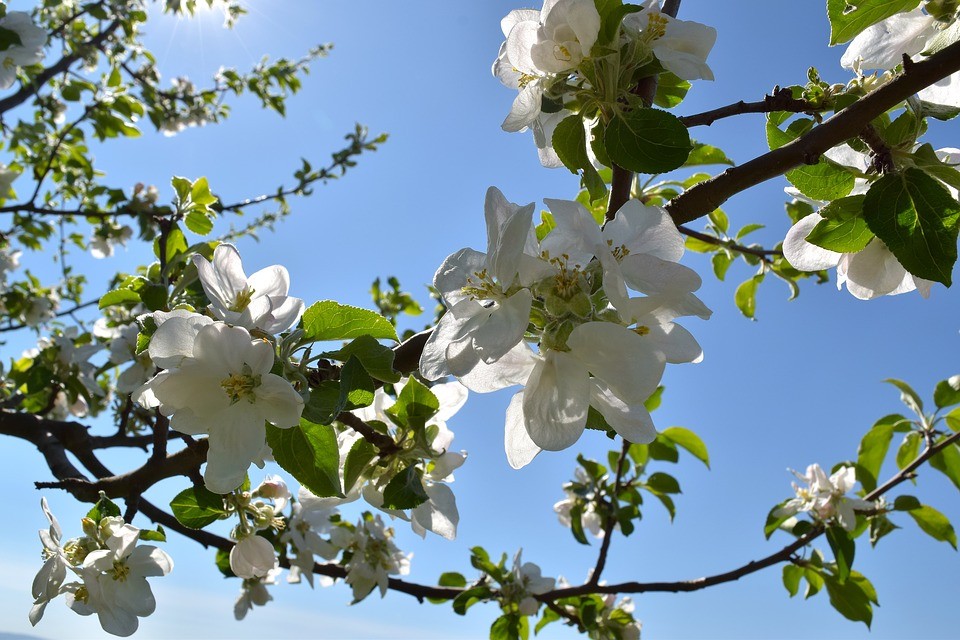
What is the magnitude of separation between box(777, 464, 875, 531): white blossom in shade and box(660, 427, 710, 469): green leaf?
428 millimetres

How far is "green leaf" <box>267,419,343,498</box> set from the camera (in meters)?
1.17

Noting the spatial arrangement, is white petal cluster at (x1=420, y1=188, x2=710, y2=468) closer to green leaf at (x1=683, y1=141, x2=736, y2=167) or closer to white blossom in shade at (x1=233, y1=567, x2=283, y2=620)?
green leaf at (x1=683, y1=141, x2=736, y2=167)

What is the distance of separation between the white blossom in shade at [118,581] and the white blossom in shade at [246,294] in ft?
2.44

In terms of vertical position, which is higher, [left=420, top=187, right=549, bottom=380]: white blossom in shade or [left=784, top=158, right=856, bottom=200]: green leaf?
[left=784, top=158, right=856, bottom=200]: green leaf

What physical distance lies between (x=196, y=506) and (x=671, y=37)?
1.58 m

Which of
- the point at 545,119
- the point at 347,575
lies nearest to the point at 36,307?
the point at 347,575

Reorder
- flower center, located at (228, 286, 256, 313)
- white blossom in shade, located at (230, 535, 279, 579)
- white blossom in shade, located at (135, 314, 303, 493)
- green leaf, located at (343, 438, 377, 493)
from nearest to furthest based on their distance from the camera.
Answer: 1. white blossom in shade, located at (135, 314, 303, 493)
2. flower center, located at (228, 286, 256, 313)
3. green leaf, located at (343, 438, 377, 493)
4. white blossom in shade, located at (230, 535, 279, 579)

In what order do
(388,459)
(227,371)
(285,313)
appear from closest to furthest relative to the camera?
1. (227,371)
2. (285,313)
3. (388,459)

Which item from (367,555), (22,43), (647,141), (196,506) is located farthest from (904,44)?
(22,43)

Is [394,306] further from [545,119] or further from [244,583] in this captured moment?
[545,119]

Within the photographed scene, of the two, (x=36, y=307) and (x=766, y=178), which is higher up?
(x=36, y=307)

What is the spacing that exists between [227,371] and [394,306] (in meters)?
3.55

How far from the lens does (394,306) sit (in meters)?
4.59

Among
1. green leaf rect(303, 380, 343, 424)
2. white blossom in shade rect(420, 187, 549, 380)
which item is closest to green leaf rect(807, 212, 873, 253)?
white blossom in shade rect(420, 187, 549, 380)
